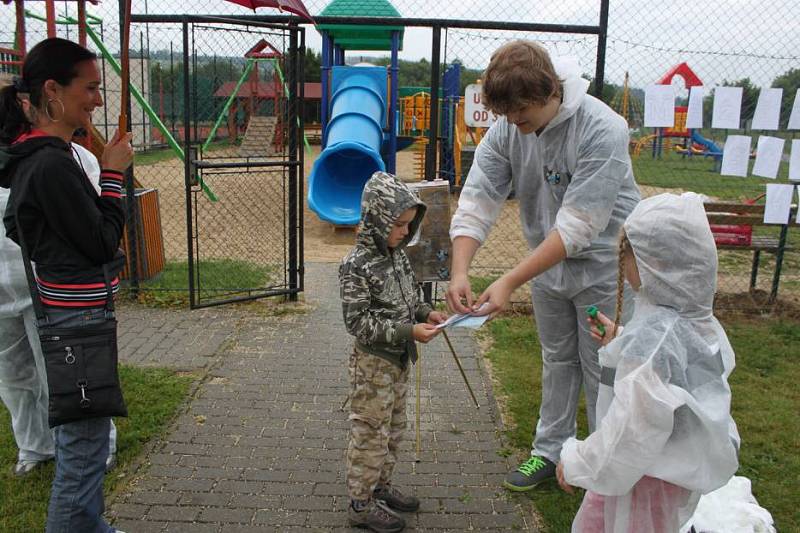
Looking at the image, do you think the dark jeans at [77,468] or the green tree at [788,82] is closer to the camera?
the dark jeans at [77,468]

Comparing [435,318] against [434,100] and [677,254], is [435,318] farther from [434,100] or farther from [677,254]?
[434,100]

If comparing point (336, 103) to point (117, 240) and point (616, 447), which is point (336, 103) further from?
point (616, 447)

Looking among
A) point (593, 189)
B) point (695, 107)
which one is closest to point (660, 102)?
point (695, 107)

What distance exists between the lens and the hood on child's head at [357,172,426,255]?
107 inches

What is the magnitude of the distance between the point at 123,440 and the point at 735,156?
5.15 m

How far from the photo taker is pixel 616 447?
74.7 inches

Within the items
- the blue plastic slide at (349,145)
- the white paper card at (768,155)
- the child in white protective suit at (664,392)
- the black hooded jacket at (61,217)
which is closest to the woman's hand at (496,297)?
the child in white protective suit at (664,392)

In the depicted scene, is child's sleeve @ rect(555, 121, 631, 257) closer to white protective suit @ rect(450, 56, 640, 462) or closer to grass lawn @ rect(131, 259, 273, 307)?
white protective suit @ rect(450, 56, 640, 462)

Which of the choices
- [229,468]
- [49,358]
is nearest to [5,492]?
[229,468]

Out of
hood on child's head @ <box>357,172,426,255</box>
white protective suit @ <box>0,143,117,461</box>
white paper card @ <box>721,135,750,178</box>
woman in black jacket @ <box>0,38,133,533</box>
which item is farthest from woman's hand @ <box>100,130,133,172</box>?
white paper card @ <box>721,135,750,178</box>

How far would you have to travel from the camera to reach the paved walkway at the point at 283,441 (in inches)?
123

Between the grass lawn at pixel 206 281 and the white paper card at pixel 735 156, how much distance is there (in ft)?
14.1

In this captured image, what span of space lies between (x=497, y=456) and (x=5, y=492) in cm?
241

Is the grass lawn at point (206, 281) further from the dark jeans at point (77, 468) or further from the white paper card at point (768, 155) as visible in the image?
the white paper card at point (768, 155)
